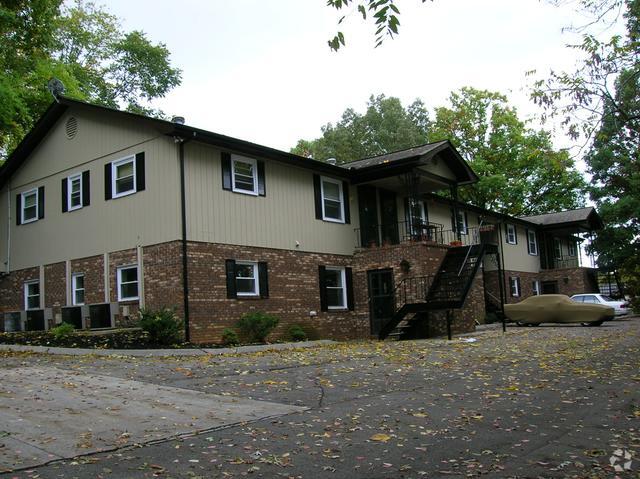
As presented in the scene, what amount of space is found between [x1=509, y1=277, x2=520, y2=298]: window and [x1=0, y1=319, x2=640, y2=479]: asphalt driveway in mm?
21886

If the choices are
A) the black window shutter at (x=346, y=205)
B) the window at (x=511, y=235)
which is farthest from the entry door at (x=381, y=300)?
the window at (x=511, y=235)

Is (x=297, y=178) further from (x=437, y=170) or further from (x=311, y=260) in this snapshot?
(x=437, y=170)

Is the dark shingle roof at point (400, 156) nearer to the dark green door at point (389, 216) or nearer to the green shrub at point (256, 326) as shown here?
the dark green door at point (389, 216)

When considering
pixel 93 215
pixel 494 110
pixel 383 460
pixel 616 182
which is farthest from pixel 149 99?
pixel 383 460

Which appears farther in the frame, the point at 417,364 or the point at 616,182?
the point at 616,182

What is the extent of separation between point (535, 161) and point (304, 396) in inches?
1469

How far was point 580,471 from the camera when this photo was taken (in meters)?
4.96

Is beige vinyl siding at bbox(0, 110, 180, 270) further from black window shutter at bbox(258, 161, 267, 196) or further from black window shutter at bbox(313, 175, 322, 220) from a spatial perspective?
black window shutter at bbox(313, 175, 322, 220)

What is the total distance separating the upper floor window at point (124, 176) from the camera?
16.9 metres

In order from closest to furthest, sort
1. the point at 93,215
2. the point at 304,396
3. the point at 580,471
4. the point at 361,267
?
the point at 580,471, the point at 304,396, the point at 93,215, the point at 361,267

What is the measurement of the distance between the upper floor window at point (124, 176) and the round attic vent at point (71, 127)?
241cm

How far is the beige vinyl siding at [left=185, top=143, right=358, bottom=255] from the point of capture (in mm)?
16125

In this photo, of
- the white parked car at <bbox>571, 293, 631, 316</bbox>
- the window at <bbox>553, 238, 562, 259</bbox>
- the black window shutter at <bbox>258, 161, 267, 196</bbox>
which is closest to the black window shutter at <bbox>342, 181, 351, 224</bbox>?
the black window shutter at <bbox>258, 161, 267, 196</bbox>

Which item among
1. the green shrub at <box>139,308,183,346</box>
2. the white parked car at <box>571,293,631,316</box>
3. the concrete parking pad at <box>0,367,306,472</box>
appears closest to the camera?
the concrete parking pad at <box>0,367,306,472</box>
